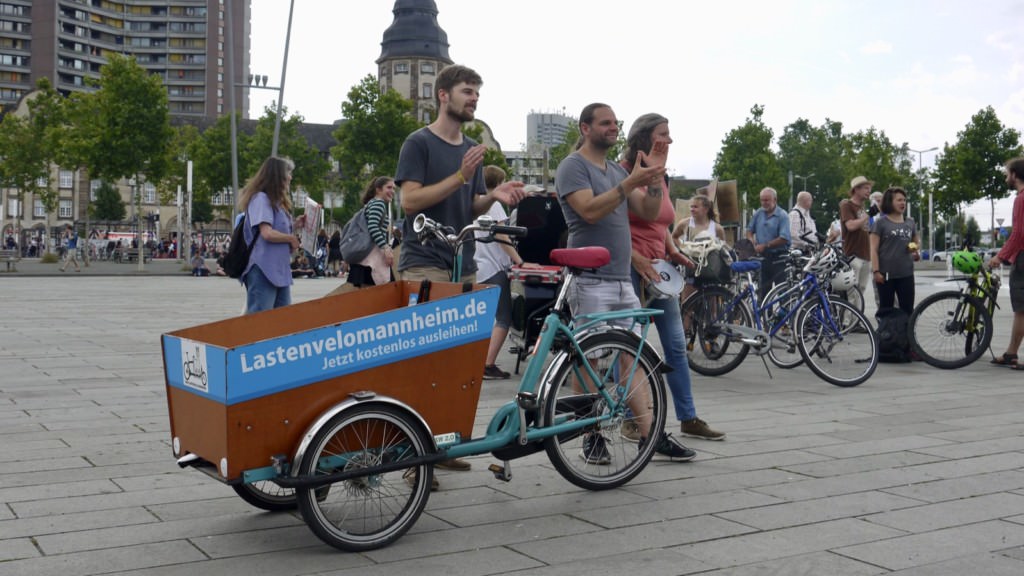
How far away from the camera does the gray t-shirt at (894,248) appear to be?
1090cm

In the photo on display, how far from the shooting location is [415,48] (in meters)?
118

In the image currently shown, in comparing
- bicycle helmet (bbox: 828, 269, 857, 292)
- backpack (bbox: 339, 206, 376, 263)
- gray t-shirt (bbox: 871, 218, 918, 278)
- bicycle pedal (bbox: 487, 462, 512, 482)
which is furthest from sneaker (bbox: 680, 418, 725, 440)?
gray t-shirt (bbox: 871, 218, 918, 278)

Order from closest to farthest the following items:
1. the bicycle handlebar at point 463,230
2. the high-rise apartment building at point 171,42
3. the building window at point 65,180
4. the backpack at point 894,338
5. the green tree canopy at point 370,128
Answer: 1. the bicycle handlebar at point 463,230
2. the backpack at point 894,338
3. the green tree canopy at point 370,128
4. the building window at point 65,180
5. the high-rise apartment building at point 171,42

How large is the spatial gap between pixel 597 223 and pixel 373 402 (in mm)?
1971

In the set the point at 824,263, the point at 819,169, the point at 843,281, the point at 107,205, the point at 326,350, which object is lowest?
the point at 326,350

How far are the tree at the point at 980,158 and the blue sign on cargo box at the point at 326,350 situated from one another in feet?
168

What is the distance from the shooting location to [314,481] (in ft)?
12.9

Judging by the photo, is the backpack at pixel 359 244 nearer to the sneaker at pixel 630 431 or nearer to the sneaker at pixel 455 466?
the sneaker at pixel 455 466

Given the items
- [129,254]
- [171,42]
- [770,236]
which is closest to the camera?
[770,236]

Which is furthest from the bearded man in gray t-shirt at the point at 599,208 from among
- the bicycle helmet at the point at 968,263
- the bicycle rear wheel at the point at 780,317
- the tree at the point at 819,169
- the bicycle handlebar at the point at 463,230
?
the tree at the point at 819,169

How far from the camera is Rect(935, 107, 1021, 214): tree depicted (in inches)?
1996

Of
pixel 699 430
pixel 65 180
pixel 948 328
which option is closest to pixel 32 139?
pixel 948 328

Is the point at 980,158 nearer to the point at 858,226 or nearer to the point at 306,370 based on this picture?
the point at 858,226

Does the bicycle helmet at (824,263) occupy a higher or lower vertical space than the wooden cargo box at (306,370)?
higher
